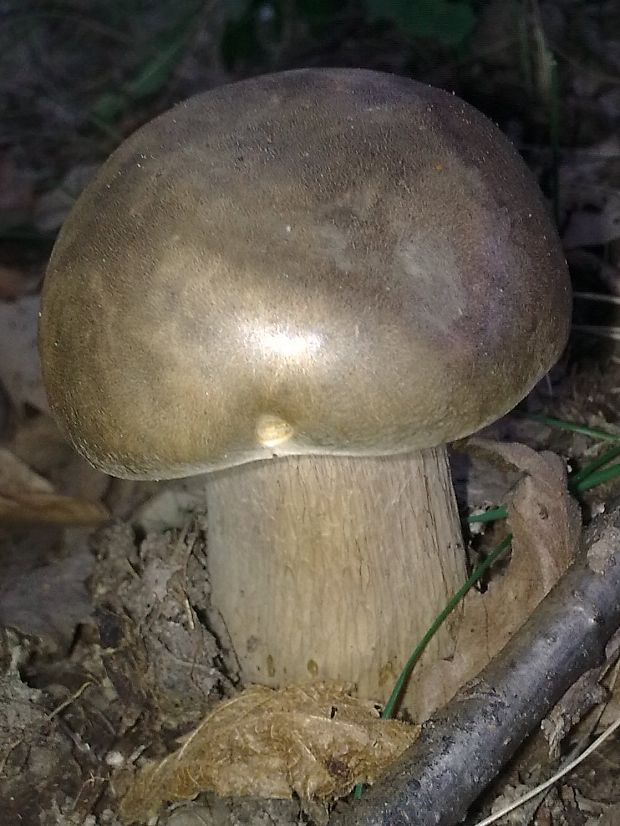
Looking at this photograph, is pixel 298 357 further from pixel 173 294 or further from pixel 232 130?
pixel 232 130

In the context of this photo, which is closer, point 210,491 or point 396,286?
point 396,286

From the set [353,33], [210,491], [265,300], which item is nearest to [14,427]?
[210,491]

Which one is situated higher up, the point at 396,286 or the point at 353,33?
the point at 396,286

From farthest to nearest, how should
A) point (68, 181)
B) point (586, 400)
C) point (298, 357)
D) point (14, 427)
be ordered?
point (68, 181) < point (14, 427) < point (586, 400) < point (298, 357)

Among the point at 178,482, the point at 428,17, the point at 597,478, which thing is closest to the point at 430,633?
the point at 597,478

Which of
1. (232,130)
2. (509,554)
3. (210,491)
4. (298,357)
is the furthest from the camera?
(509,554)

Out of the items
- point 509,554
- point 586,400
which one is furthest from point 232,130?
point 586,400

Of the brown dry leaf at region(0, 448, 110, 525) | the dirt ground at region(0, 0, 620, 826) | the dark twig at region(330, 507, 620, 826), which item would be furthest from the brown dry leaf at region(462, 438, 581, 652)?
the brown dry leaf at region(0, 448, 110, 525)

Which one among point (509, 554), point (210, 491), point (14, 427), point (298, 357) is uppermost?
point (298, 357)
